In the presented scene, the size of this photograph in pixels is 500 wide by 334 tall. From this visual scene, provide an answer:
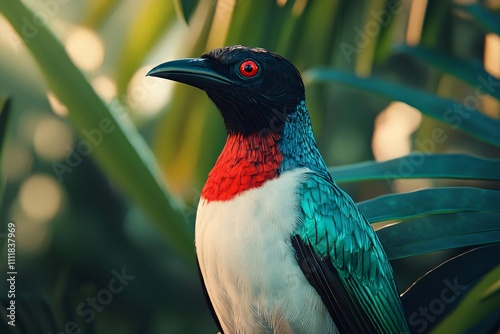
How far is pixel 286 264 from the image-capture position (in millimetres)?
1657

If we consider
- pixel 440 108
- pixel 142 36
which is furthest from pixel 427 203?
pixel 142 36

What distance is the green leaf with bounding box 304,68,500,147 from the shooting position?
90.0 inches

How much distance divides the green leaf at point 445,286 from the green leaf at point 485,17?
84 centimetres

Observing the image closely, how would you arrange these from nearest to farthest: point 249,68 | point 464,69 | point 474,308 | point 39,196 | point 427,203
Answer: point 249,68 → point 474,308 → point 427,203 → point 464,69 → point 39,196

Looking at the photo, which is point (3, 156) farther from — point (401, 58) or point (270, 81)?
point (401, 58)

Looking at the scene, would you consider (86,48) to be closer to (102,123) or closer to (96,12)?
(96,12)

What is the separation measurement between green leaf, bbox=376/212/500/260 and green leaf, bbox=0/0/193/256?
0.77 m

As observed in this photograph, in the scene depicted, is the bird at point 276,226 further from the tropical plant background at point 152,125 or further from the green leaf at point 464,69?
the green leaf at point 464,69

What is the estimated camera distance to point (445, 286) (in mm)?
2158

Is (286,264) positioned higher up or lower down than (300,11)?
lower down

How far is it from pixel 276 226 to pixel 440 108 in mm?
990

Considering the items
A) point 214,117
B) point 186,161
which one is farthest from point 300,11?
point 186,161

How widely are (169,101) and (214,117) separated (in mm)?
217

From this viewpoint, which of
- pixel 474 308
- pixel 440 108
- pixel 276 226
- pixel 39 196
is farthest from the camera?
pixel 39 196
